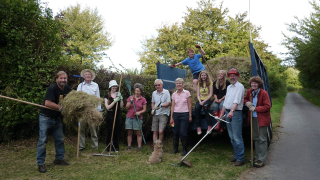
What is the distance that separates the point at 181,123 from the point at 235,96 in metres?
1.47

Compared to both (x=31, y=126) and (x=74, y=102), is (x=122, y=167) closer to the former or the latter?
(x=74, y=102)

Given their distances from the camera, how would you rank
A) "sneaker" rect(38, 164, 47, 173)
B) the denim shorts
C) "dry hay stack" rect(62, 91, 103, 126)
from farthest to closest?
1. the denim shorts
2. "dry hay stack" rect(62, 91, 103, 126)
3. "sneaker" rect(38, 164, 47, 173)

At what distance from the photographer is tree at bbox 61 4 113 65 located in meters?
28.2

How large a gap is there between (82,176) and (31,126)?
3285 millimetres

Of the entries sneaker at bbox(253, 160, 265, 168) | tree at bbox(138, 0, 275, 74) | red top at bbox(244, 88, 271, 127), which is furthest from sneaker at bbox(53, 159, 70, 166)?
tree at bbox(138, 0, 275, 74)

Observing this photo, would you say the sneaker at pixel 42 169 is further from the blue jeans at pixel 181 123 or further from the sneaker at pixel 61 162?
the blue jeans at pixel 181 123

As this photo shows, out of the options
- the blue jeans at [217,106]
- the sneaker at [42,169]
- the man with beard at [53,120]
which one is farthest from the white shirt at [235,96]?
the sneaker at [42,169]

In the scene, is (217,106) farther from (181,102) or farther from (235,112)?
(181,102)

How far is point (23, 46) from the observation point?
261 inches

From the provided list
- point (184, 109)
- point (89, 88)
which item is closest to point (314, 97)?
point (184, 109)

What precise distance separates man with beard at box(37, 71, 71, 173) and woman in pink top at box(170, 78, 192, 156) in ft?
8.02

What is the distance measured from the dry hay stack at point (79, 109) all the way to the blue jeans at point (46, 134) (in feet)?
0.76

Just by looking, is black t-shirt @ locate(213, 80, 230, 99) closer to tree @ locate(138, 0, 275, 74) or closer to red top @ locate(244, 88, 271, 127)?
red top @ locate(244, 88, 271, 127)

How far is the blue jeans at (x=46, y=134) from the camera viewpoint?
4734 millimetres
